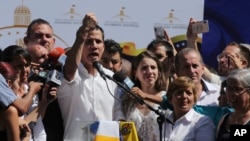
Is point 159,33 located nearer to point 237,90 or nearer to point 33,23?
point 33,23

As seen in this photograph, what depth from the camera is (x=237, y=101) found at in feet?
22.7

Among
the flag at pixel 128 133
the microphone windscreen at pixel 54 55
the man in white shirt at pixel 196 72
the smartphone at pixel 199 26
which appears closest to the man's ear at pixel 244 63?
the man in white shirt at pixel 196 72

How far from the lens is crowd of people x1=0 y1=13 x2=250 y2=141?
691 centimetres

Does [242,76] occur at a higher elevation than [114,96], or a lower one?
higher

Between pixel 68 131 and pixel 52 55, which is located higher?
pixel 52 55

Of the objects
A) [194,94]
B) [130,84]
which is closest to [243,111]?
[194,94]

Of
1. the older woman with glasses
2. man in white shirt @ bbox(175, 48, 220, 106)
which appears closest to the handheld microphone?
man in white shirt @ bbox(175, 48, 220, 106)

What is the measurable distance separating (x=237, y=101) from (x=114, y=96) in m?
1.10

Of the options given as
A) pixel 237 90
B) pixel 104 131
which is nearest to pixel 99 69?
pixel 104 131

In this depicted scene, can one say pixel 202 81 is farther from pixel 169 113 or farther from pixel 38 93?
pixel 38 93

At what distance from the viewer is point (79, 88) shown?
7352 millimetres

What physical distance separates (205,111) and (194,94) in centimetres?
31

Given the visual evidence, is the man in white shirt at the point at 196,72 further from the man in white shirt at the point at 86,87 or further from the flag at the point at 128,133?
the flag at the point at 128,133

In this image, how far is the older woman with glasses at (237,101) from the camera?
6871 millimetres
